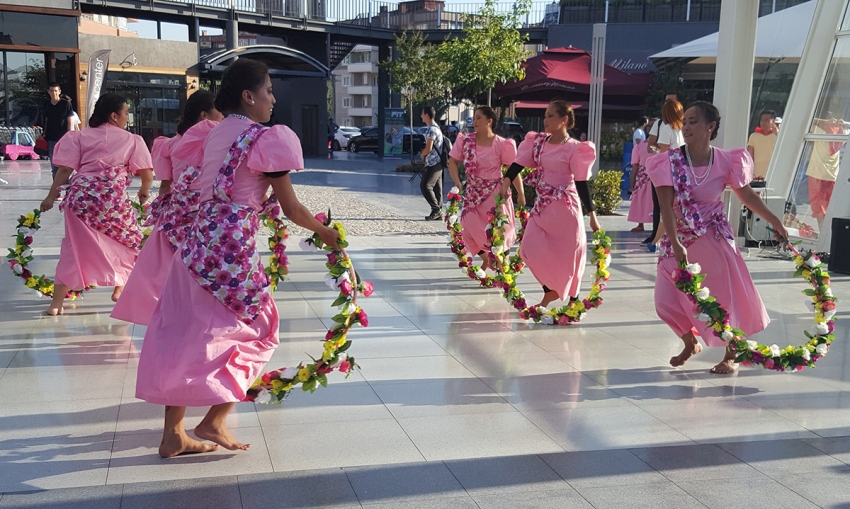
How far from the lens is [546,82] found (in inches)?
907

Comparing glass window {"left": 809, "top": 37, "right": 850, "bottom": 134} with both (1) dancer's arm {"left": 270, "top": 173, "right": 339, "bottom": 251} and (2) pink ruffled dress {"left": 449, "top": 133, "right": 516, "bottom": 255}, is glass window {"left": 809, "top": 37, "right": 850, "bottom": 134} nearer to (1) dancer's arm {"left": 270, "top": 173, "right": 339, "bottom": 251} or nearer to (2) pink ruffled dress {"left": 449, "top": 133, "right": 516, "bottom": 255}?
(2) pink ruffled dress {"left": 449, "top": 133, "right": 516, "bottom": 255}

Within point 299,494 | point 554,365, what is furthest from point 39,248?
point 299,494

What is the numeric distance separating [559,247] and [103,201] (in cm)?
388

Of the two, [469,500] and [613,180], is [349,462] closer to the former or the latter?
[469,500]

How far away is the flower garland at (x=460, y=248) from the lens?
29.6ft

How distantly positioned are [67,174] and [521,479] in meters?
5.02

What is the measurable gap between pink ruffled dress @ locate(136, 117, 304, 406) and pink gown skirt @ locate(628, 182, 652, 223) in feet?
31.4

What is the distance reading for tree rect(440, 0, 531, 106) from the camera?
23.7 meters

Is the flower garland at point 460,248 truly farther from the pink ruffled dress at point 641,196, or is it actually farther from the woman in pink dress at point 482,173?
the pink ruffled dress at point 641,196

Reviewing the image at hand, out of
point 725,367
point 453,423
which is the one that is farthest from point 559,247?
point 453,423

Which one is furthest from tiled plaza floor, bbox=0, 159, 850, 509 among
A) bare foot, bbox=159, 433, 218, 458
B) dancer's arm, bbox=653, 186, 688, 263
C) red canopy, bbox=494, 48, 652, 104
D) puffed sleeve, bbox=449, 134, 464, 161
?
red canopy, bbox=494, 48, 652, 104

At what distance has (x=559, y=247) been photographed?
7.62 m

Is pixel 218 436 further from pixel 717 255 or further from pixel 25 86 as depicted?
pixel 25 86

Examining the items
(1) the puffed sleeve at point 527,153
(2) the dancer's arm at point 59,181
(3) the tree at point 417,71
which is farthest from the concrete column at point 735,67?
(3) the tree at point 417,71
